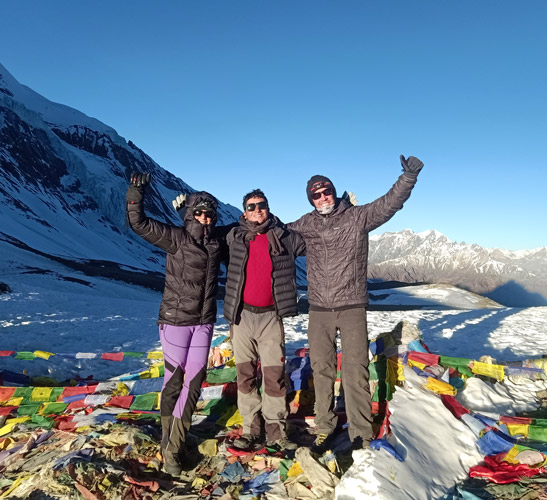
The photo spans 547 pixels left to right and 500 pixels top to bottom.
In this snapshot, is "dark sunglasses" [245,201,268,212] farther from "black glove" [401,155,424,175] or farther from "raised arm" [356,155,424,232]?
"black glove" [401,155,424,175]

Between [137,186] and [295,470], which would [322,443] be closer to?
[295,470]

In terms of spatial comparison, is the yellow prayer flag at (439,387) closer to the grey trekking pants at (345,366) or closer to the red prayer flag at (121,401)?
the grey trekking pants at (345,366)

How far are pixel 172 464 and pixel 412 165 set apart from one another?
3932 mm

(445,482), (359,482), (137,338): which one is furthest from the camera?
(137,338)

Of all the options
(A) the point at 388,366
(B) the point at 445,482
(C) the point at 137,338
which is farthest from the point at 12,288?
(B) the point at 445,482

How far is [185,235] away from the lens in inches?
173

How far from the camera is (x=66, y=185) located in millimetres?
99750

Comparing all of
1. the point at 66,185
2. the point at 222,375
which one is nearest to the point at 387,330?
the point at 222,375

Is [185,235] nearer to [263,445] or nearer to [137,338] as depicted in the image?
[263,445]

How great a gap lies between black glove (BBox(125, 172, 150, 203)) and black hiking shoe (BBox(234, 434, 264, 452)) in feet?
9.32

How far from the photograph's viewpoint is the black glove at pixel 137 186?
4.11 m

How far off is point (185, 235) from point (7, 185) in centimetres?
9018

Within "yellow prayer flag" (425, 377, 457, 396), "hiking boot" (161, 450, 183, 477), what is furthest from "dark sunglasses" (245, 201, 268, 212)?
"yellow prayer flag" (425, 377, 457, 396)

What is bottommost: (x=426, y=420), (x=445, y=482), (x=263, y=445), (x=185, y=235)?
(x=263, y=445)
